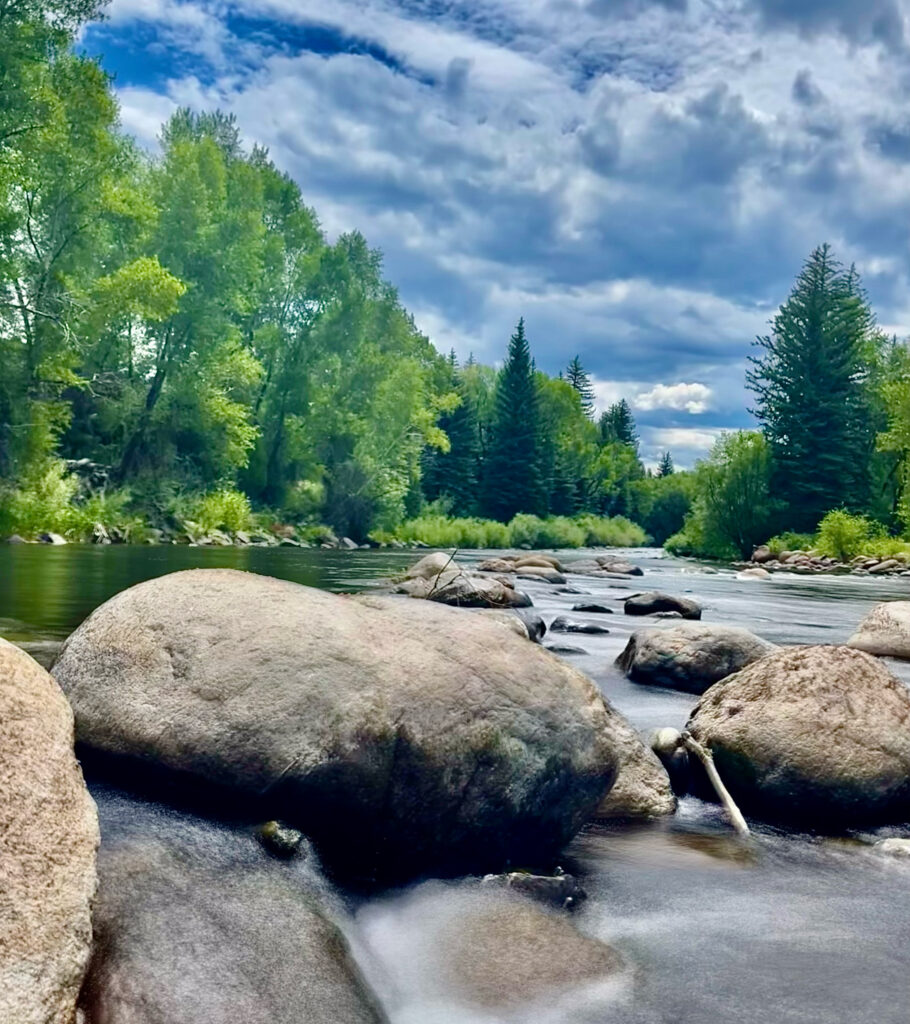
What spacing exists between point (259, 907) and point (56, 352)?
2614 centimetres

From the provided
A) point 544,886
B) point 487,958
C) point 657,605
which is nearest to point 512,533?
point 657,605

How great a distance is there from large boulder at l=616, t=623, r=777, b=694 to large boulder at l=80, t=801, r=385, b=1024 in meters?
4.78

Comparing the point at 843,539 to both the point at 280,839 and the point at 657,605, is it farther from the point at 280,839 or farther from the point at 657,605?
the point at 280,839

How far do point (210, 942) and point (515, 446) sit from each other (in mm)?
55747

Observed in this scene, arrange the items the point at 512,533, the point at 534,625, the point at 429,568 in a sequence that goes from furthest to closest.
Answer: the point at 512,533
the point at 429,568
the point at 534,625

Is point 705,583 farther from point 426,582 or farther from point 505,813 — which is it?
point 505,813

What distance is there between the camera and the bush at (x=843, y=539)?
35.8 m

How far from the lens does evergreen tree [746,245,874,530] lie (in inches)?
1762

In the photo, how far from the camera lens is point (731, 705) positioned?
16.5ft

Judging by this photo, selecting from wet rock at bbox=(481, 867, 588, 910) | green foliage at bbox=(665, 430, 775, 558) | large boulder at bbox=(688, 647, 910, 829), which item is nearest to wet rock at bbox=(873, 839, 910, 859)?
large boulder at bbox=(688, 647, 910, 829)

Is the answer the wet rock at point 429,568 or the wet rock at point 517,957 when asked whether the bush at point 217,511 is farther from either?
the wet rock at point 517,957

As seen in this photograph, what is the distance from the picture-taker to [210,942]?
2.51 m

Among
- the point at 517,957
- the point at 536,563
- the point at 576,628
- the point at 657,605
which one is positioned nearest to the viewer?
the point at 517,957

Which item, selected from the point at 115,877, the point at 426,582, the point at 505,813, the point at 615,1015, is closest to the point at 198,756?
the point at 115,877
